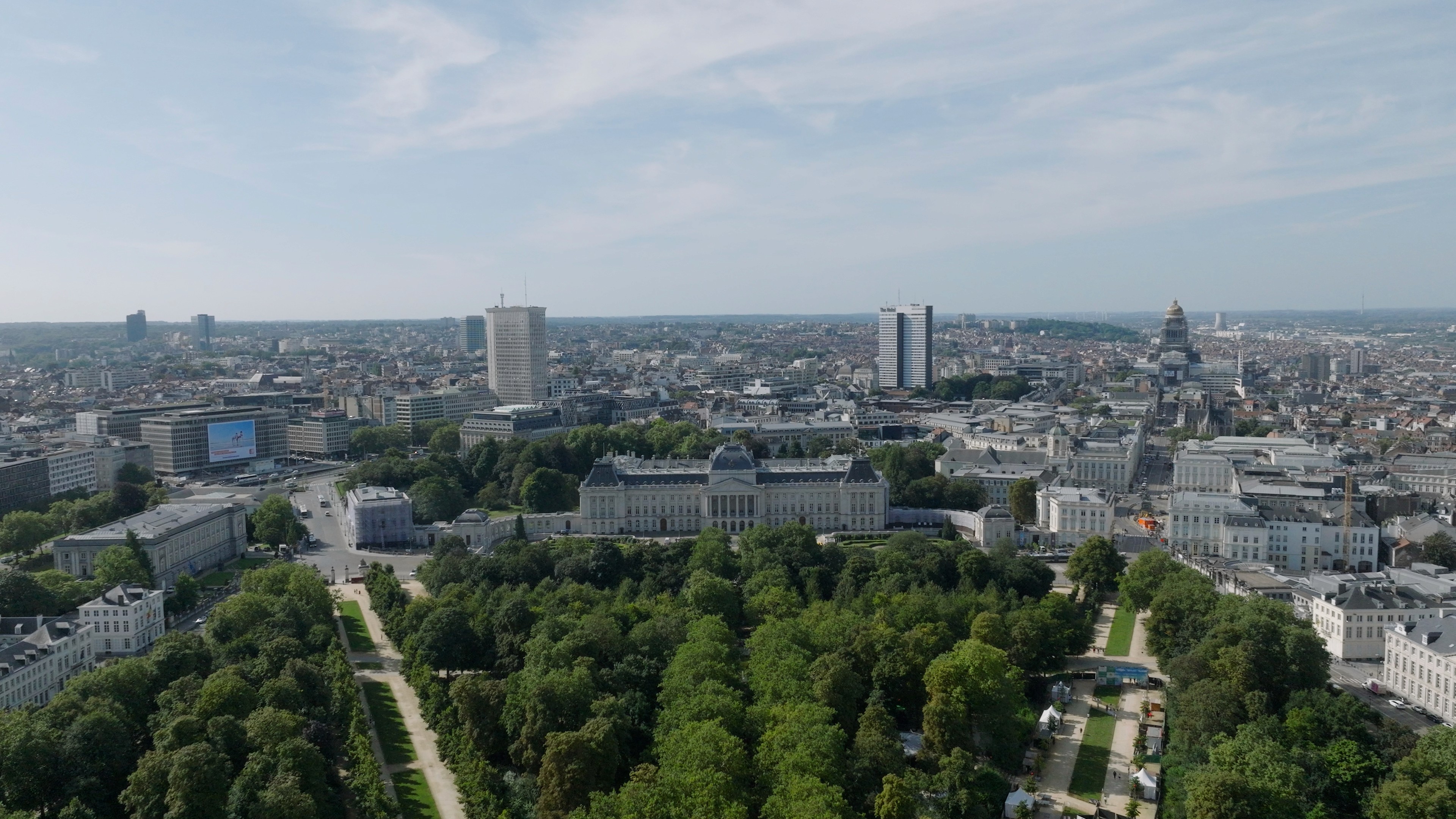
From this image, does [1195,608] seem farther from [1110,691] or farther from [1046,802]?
[1046,802]

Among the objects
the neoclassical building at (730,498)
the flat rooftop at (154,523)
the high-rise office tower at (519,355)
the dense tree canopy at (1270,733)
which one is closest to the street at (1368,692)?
the dense tree canopy at (1270,733)

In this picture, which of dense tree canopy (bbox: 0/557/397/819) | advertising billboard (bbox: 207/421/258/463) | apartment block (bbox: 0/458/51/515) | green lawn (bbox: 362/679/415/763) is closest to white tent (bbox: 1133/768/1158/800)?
dense tree canopy (bbox: 0/557/397/819)

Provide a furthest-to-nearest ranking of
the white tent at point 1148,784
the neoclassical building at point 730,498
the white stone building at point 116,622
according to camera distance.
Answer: the neoclassical building at point 730,498
the white stone building at point 116,622
the white tent at point 1148,784

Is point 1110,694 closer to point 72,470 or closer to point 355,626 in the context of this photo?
point 355,626

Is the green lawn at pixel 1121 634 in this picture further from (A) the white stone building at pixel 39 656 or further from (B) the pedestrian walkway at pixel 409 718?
(A) the white stone building at pixel 39 656

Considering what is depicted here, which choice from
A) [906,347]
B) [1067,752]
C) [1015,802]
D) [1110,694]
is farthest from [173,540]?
[906,347]
